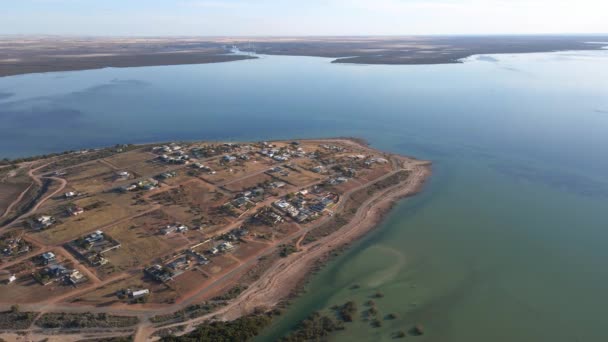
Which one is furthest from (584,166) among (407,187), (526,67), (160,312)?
(526,67)

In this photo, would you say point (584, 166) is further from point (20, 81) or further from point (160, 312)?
point (20, 81)

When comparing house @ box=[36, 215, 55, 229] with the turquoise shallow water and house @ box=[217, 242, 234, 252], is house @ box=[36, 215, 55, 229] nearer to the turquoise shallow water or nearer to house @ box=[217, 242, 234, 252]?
house @ box=[217, 242, 234, 252]

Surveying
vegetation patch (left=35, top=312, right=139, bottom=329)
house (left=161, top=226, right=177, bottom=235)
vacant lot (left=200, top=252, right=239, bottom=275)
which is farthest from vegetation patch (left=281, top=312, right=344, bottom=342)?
house (left=161, top=226, right=177, bottom=235)

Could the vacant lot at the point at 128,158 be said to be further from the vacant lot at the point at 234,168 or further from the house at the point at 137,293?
the house at the point at 137,293

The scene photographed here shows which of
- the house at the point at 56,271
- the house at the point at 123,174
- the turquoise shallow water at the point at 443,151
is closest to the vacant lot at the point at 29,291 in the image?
the house at the point at 56,271

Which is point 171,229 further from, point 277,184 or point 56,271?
point 277,184

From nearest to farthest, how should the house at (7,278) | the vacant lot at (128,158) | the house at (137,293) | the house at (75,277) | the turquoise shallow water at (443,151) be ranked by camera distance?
the house at (137,293) → the house at (7,278) → the house at (75,277) → the turquoise shallow water at (443,151) → the vacant lot at (128,158)
